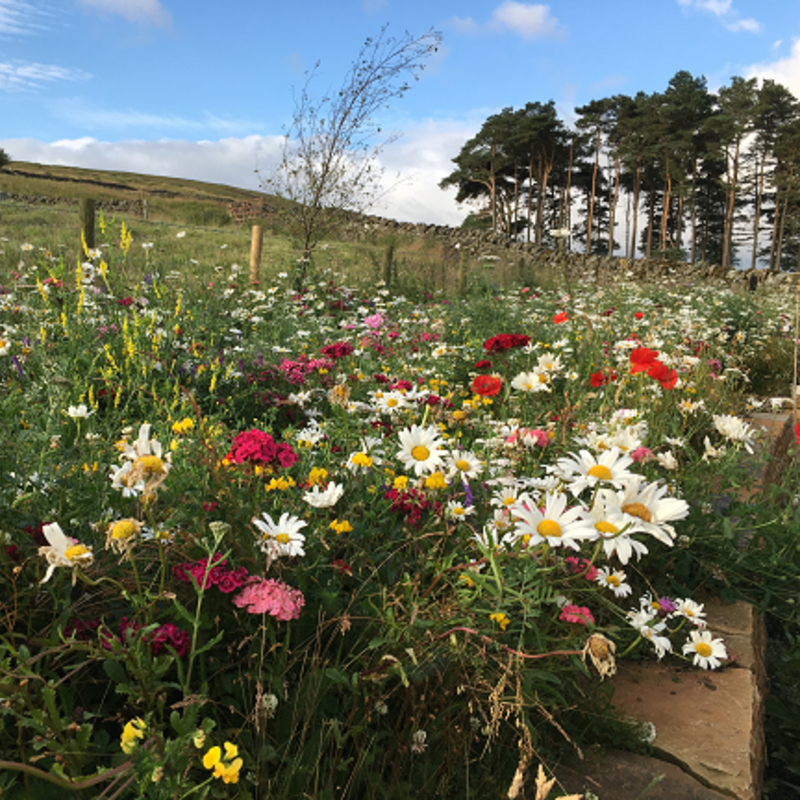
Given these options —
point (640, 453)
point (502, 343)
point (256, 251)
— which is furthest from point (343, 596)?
point (256, 251)

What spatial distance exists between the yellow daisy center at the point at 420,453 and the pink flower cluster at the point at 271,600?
19.3 inches

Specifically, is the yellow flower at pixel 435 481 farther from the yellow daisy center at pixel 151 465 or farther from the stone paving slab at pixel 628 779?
the stone paving slab at pixel 628 779

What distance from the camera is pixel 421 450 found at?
60.6 inches

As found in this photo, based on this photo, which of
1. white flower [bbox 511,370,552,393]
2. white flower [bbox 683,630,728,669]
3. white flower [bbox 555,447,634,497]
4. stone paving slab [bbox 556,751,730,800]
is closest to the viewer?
white flower [bbox 555,447,634,497]

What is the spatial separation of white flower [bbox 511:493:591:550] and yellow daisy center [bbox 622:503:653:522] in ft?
0.30

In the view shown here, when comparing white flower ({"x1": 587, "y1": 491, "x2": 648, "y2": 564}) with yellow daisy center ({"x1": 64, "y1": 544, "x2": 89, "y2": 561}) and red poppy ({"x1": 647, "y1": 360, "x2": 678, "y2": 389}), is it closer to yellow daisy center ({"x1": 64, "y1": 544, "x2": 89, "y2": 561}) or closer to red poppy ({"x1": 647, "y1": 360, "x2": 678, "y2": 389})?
yellow daisy center ({"x1": 64, "y1": 544, "x2": 89, "y2": 561})

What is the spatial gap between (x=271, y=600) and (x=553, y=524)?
0.56 m

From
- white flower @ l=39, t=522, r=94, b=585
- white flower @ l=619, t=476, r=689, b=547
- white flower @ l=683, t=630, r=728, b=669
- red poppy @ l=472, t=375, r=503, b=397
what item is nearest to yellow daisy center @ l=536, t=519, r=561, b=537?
white flower @ l=619, t=476, r=689, b=547

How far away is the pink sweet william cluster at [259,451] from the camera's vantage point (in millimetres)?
1336

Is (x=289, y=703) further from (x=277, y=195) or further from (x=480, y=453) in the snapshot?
(x=277, y=195)

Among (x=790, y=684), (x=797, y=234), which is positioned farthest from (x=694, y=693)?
(x=797, y=234)

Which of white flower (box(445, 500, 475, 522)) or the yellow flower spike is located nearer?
the yellow flower spike

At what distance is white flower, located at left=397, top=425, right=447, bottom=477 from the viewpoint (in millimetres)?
1507

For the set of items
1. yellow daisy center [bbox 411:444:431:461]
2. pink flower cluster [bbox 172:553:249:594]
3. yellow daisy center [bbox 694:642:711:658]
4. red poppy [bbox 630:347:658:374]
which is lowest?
yellow daisy center [bbox 694:642:711:658]
